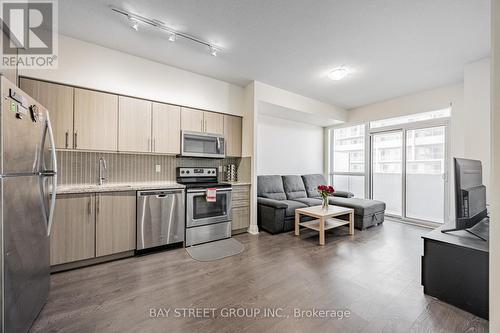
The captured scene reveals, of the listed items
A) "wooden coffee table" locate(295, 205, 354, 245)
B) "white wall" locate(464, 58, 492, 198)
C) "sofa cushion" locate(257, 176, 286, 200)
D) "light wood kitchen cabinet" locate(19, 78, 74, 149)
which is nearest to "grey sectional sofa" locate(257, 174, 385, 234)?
"sofa cushion" locate(257, 176, 286, 200)

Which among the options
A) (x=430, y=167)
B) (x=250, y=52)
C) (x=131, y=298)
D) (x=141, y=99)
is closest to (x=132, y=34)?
(x=141, y=99)

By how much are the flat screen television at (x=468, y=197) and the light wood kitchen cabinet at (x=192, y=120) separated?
3.17m

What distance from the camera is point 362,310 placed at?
1.68 meters

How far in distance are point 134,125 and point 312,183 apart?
4.23 metres

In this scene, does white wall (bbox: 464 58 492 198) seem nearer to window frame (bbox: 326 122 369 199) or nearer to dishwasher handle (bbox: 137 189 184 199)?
window frame (bbox: 326 122 369 199)

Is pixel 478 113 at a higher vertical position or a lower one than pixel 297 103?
lower

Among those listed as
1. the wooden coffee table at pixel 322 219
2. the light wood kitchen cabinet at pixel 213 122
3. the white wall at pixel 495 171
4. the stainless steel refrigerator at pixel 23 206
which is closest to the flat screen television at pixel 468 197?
the white wall at pixel 495 171

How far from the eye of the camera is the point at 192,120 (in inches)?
132

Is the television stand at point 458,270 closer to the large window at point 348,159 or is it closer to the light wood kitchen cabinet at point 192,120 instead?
the light wood kitchen cabinet at point 192,120

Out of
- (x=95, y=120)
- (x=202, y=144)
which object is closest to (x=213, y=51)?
(x=202, y=144)

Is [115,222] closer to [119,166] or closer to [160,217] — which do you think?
[160,217]

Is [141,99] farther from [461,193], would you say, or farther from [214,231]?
[461,193]

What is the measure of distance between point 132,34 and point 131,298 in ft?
9.35

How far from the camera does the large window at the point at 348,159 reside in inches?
213
